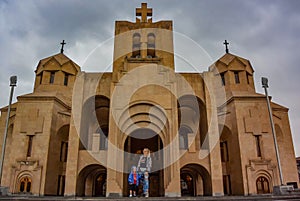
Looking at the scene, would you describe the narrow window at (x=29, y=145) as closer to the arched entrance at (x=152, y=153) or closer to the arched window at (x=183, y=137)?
the arched entrance at (x=152, y=153)

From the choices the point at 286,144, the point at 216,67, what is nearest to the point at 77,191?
the point at 216,67

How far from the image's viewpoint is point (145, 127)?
21953 mm

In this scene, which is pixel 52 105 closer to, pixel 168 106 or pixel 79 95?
pixel 79 95

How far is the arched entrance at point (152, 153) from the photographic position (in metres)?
23.2

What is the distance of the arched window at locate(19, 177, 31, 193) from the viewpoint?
21422mm

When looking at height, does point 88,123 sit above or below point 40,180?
above

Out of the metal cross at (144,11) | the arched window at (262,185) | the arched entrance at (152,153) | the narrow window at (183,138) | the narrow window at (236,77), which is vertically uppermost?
Result: the metal cross at (144,11)

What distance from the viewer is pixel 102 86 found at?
23.6 metres

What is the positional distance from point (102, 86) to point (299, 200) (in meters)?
17.4

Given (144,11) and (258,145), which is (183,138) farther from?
(144,11)

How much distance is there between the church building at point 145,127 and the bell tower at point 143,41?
0.31ft

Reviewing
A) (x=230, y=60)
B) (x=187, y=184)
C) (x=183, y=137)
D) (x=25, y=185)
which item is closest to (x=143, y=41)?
(x=230, y=60)

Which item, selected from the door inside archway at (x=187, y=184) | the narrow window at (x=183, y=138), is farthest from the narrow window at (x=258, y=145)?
the narrow window at (x=183, y=138)

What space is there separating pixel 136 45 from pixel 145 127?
26.7 feet
